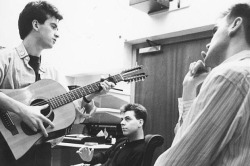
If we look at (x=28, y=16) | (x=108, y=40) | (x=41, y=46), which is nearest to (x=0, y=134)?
(x=41, y=46)

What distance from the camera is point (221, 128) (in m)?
0.61

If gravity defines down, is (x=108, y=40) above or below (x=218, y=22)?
above

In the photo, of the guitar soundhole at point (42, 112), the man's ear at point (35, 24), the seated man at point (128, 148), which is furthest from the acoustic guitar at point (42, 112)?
the seated man at point (128, 148)

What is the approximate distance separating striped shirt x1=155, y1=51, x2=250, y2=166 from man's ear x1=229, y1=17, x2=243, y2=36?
0.72ft

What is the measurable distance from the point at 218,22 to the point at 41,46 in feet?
3.70

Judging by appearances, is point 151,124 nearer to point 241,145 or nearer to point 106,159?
point 106,159

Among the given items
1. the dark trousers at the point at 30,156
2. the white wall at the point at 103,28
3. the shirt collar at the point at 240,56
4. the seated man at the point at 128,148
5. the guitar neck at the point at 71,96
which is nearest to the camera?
the shirt collar at the point at 240,56

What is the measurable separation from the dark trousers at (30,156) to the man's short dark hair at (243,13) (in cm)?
117

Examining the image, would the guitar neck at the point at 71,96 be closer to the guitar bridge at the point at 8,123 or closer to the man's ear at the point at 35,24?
the guitar bridge at the point at 8,123

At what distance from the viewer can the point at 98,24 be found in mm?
3539

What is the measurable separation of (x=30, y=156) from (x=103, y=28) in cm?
238

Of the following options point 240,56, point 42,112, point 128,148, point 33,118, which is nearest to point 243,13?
point 240,56

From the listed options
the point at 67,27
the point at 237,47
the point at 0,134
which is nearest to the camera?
the point at 237,47

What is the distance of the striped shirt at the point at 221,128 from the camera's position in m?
0.61
